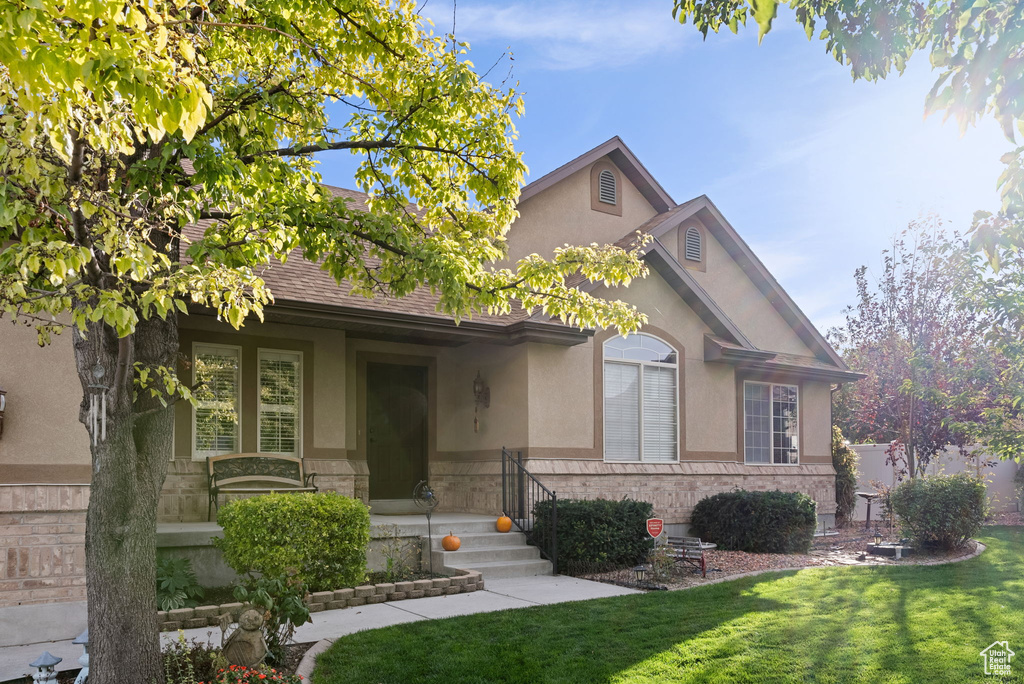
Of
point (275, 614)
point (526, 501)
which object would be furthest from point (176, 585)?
point (526, 501)

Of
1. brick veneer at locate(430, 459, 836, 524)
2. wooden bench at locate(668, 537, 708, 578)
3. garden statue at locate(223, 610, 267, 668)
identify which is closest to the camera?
garden statue at locate(223, 610, 267, 668)

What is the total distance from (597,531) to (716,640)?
4.03 meters

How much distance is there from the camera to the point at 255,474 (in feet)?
37.7

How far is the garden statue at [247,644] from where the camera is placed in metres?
5.93

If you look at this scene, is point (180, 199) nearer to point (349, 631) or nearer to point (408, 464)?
point (349, 631)

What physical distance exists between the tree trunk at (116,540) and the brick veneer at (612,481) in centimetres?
760

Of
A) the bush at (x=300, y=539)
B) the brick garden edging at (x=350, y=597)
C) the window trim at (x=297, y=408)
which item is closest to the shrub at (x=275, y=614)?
the brick garden edging at (x=350, y=597)

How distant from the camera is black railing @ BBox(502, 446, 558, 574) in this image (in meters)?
11.5

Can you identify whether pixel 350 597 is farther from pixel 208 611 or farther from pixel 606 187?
pixel 606 187

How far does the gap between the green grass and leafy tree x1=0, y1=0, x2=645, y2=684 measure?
7.39 ft

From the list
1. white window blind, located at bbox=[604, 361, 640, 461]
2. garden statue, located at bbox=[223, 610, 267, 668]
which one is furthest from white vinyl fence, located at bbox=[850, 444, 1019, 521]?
garden statue, located at bbox=[223, 610, 267, 668]

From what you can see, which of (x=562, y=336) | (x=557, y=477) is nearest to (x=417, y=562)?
(x=557, y=477)

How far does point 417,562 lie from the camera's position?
35.6ft

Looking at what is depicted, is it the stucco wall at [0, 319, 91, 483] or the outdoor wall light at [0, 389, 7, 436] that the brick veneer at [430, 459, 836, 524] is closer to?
the stucco wall at [0, 319, 91, 483]
